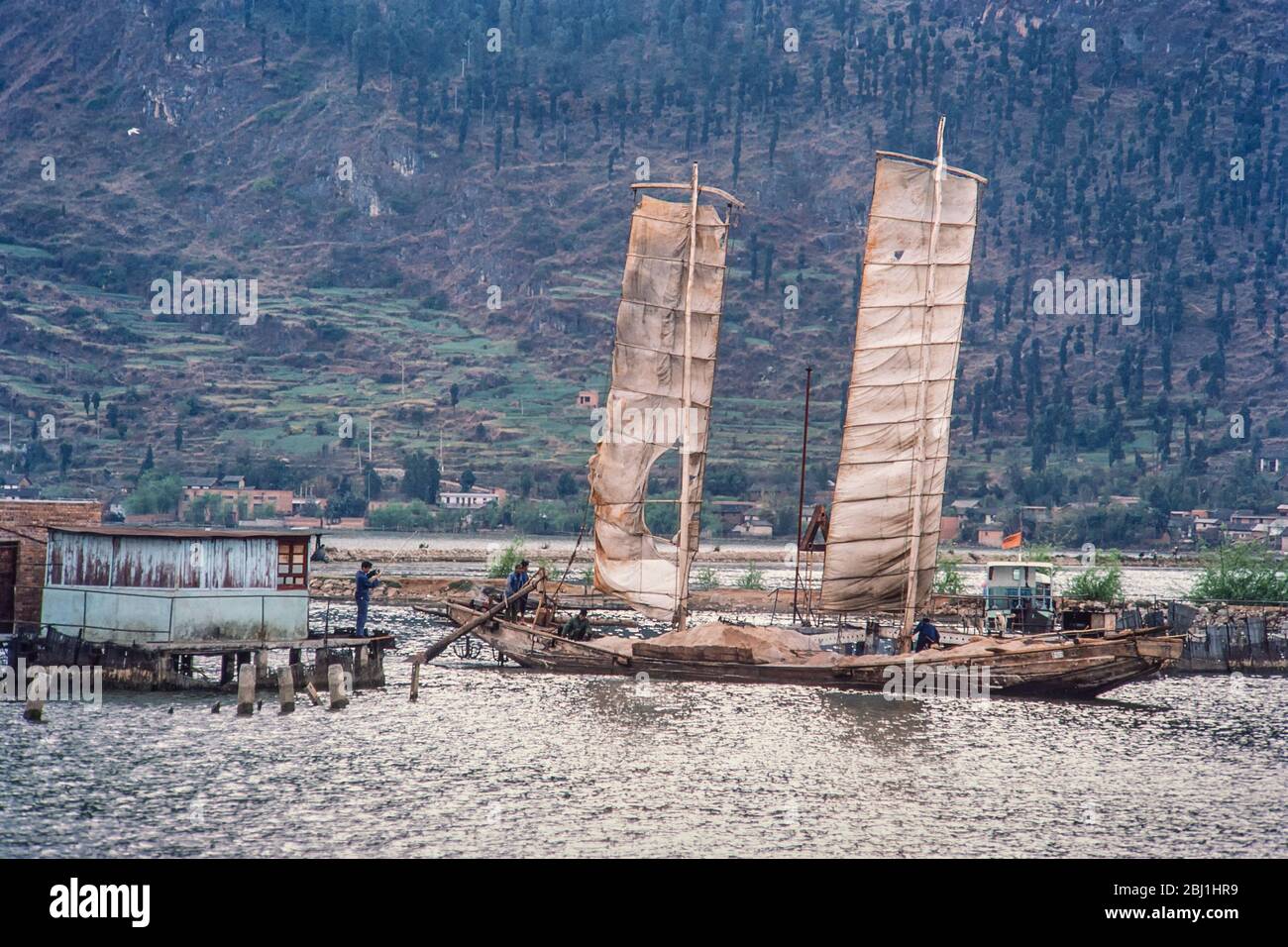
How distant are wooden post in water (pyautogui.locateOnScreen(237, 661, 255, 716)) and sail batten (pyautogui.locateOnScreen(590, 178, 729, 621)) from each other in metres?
17.4

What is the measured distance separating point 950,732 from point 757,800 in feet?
40.2

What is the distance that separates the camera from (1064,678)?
51188 millimetres

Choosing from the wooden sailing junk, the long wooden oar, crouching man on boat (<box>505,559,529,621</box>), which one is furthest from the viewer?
crouching man on boat (<box>505,559,529,621</box>)

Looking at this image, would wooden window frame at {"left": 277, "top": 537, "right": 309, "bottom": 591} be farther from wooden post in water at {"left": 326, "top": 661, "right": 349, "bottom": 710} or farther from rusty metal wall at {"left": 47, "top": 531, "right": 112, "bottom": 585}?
rusty metal wall at {"left": 47, "top": 531, "right": 112, "bottom": 585}

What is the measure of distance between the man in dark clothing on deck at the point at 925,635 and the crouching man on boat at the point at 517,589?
14632 mm

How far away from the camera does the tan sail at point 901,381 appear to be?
179 ft

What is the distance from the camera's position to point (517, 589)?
195ft

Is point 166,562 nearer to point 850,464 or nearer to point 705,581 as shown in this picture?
point 850,464

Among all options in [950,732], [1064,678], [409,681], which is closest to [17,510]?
[409,681]

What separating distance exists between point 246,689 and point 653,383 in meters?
20.6

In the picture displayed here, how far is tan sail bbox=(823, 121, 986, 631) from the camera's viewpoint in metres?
54.7

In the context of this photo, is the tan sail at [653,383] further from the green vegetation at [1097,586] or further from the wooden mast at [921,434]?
the green vegetation at [1097,586]

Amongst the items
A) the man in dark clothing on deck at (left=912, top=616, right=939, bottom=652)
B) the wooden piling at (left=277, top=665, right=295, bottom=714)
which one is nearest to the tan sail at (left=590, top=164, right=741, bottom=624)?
the man in dark clothing on deck at (left=912, top=616, right=939, bottom=652)
